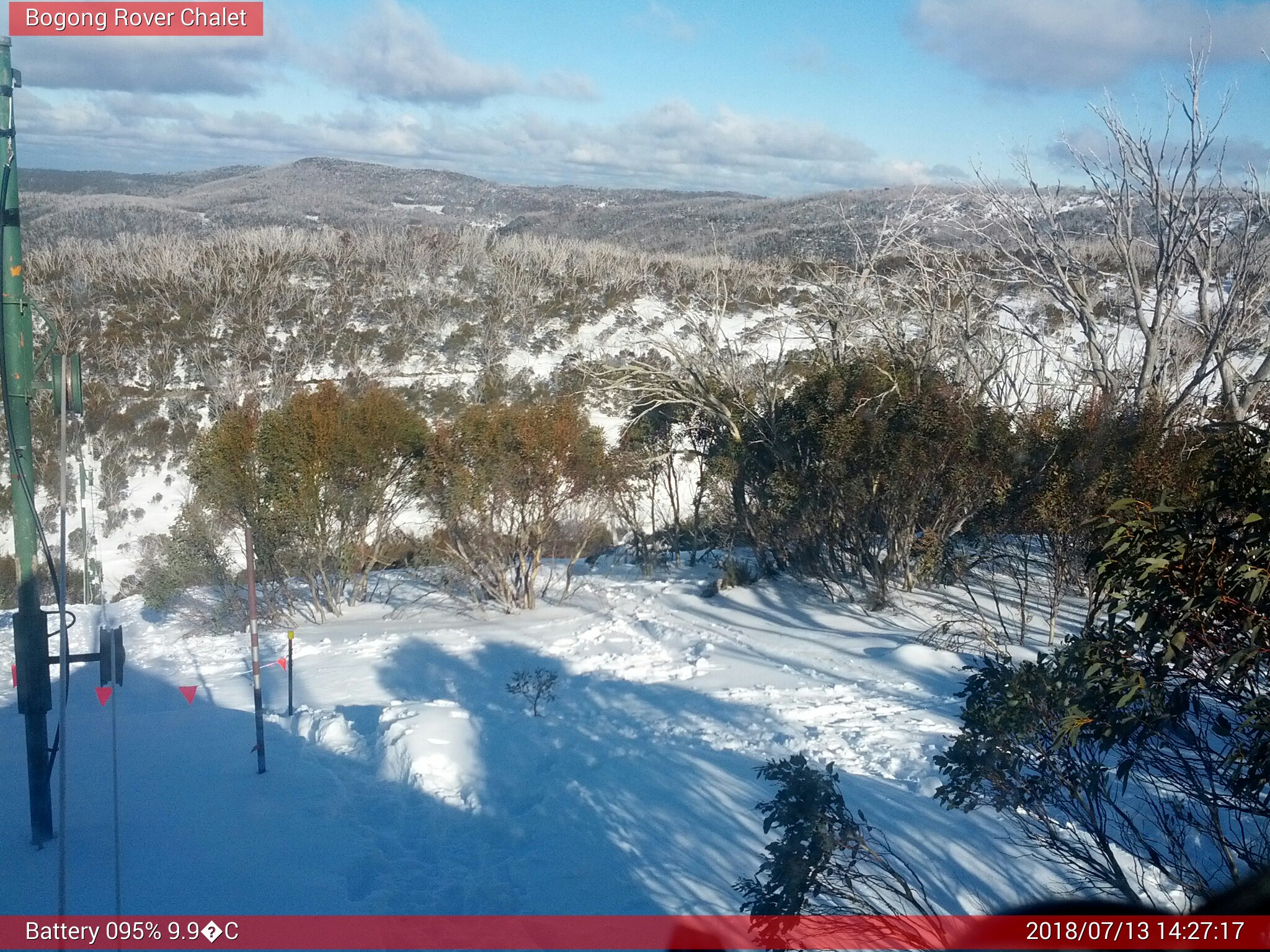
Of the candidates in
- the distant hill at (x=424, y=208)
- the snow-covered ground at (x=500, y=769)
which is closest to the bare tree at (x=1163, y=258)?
the snow-covered ground at (x=500, y=769)

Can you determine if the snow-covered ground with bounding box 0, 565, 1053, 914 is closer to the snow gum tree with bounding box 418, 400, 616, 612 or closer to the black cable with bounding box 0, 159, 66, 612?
the snow gum tree with bounding box 418, 400, 616, 612

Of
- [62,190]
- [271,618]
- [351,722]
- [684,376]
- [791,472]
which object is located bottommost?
[271,618]

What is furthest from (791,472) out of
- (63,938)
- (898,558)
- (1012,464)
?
(63,938)

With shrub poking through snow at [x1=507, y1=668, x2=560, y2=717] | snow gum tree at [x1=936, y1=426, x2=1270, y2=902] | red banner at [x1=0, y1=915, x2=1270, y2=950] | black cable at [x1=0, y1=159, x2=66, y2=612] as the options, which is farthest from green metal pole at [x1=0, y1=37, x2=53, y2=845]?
snow gum tree at [x1=936, y1=426, x2=1270, y2=902]

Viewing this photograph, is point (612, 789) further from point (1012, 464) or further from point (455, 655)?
point (1012, 464)

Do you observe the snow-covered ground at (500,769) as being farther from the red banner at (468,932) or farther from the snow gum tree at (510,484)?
the snow gum tree at (510,484)
